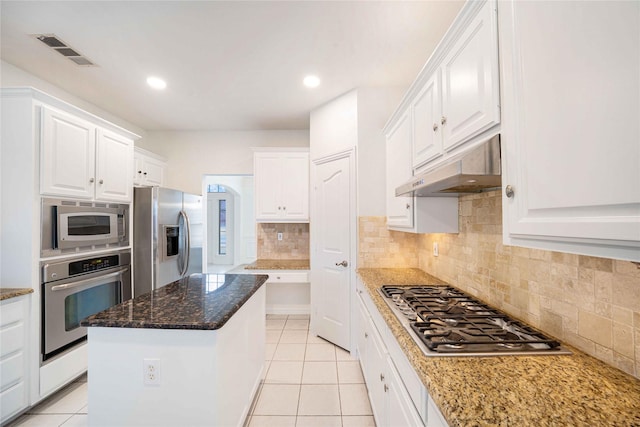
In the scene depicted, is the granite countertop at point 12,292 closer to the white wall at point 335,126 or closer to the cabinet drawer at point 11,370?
the cabinet drawer at point 11,370

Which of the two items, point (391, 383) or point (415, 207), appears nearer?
point (391, 383)

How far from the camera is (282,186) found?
12.2ft

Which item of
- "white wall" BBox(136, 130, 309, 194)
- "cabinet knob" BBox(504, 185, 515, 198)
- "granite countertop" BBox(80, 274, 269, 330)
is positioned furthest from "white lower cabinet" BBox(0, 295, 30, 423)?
"cabinet knob" BBox(504, 185, 515, 198)

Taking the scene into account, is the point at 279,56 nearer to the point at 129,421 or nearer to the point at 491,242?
the point at 491,242

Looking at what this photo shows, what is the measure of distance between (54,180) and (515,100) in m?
2.90

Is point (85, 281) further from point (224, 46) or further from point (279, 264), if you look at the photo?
point (224, 46)

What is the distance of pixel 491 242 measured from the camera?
1.61 metres

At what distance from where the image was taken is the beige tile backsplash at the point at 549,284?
89cm

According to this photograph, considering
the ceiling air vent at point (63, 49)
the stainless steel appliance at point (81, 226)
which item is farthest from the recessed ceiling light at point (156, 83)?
the stainless steel appliance at point (81, 226)

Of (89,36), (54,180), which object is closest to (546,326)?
(54,180)

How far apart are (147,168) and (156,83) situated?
1.37 metres

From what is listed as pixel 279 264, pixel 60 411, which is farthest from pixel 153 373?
pixel 279 264

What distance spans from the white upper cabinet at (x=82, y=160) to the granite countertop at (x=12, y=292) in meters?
0.68

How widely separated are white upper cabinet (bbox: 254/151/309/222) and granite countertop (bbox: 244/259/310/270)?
0.59 meters
